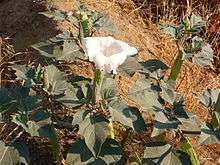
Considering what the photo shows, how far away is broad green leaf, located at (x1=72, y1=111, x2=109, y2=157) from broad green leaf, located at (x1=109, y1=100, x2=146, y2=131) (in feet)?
0.15

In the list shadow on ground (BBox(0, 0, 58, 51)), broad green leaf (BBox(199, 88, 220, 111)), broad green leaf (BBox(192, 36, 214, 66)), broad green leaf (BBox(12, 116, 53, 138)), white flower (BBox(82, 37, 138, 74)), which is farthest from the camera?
shadow on ground (BBox(0, 0, 58, 51))

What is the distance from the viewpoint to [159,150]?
1.84 metres

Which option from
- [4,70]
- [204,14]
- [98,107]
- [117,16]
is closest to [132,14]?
[117,16]

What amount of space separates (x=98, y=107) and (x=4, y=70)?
929 millimetres

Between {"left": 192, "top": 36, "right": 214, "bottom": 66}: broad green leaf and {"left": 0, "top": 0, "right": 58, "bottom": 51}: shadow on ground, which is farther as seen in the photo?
{"left": 0, "top": 0, "right": 58, "bottom": 51}: shadow on ground

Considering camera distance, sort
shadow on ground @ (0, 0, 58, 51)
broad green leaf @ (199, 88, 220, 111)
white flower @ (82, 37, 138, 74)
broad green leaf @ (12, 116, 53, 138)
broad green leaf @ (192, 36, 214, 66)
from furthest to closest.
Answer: shadow on ground @ (0, 0, 58, 51) → broad green leaf @ (192, 36, 214, 66) → broad green leaf @ (199, 88, 220, 111) → broad green leaf @ (12, 116, 53, 138) → white flower @ (82, 37, 138, 74)

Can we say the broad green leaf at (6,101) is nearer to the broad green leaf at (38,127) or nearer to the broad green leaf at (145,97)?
the broad green leaf at (38,127)

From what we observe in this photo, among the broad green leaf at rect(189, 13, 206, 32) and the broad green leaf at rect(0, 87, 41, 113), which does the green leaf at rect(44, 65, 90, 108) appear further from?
the broad green leaf at rect(189, 13, 206, 32)

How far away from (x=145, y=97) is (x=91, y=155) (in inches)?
10.6

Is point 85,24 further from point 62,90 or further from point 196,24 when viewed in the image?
point 196,24

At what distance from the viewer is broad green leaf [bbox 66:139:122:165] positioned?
1815mm

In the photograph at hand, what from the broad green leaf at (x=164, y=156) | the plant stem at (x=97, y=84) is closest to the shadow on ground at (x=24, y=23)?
the plant stem at (x=97, y=84)

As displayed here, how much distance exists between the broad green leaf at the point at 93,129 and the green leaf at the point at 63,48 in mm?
246

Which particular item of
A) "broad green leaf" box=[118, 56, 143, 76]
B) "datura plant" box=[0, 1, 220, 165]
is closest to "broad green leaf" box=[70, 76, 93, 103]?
"datura plant" box=[0, 1, 220, 165]
